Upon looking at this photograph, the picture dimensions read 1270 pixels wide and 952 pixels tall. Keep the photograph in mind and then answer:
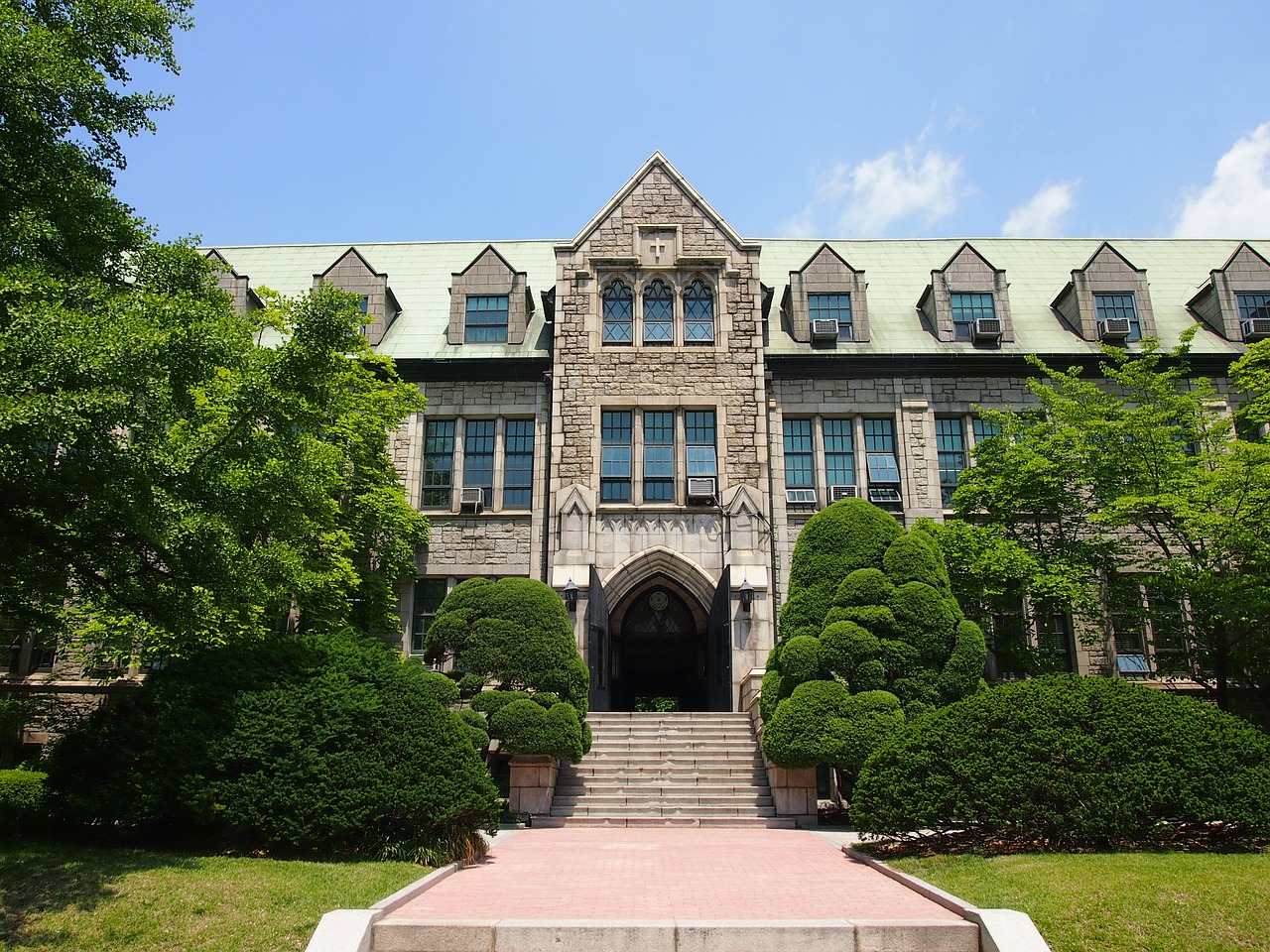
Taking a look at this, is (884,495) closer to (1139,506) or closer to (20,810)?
(1139,506)

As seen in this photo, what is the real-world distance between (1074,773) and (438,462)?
16.6m

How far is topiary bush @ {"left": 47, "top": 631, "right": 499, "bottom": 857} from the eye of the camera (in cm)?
938

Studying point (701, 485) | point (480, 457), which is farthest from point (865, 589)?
point (480, 457)

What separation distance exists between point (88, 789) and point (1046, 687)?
34.4ft

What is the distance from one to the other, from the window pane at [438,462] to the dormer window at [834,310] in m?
9.59

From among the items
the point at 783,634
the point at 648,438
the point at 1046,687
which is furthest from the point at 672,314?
the point at 1046,687

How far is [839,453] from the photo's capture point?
75.7ft

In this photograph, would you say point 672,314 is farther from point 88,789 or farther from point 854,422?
point 88,789

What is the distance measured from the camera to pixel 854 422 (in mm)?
23234

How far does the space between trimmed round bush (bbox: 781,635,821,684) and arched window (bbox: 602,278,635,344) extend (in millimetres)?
9985

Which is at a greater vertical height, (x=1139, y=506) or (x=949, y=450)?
(x=949, y=450)

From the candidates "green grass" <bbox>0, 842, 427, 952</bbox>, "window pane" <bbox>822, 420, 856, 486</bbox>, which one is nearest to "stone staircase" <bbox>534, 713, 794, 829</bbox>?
"window pane" <bbox>822, 420, 856, 486</bbox>

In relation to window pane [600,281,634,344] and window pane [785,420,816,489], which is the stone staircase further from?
window pane [600,281,634,344]

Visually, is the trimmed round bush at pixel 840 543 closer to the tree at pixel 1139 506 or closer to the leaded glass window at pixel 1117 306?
the tree at pixel 1139 506
